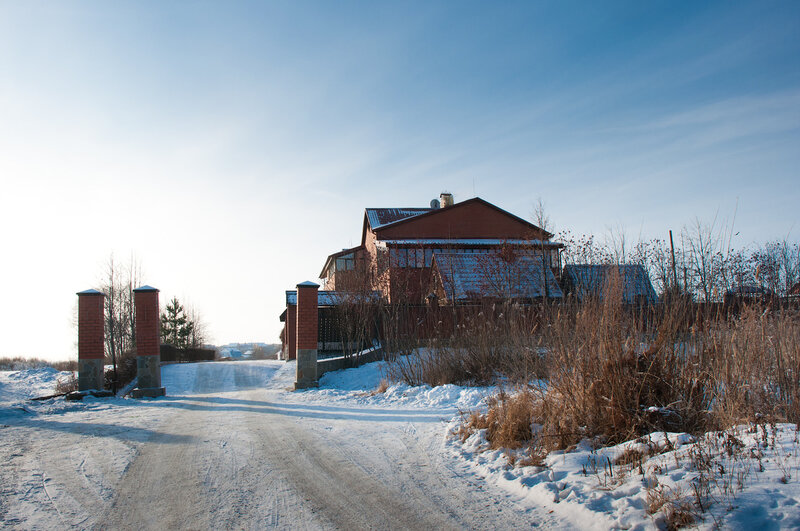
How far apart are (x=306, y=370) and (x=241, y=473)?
7974mm

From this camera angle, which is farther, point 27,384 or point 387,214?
point 387,214

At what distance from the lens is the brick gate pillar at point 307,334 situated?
12867 millimetres

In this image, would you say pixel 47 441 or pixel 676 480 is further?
pixel 47 441

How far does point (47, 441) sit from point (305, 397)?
5411 mm

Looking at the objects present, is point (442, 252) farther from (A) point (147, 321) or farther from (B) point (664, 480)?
(B) point (664, 480)

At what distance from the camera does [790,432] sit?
3.79m

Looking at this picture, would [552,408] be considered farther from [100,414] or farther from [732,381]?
[100,414]

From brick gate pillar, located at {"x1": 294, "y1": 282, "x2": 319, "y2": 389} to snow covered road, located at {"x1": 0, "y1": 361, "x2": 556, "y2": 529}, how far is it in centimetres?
381

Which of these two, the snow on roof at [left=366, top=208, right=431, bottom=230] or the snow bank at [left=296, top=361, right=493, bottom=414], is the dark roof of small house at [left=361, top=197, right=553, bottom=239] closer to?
the snow on roof at [left=366, top=208, right=431, bottom=230]

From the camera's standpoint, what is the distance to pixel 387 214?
38.0 metres

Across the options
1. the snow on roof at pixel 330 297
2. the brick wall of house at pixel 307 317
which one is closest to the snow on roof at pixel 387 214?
the snow on roof at pixel 330 297

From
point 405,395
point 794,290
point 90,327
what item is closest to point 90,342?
point 90,327

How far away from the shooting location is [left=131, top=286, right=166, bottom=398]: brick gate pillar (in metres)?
12.1

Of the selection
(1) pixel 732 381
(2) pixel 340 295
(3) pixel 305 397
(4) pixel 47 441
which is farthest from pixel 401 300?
(1) pixel 732 381
